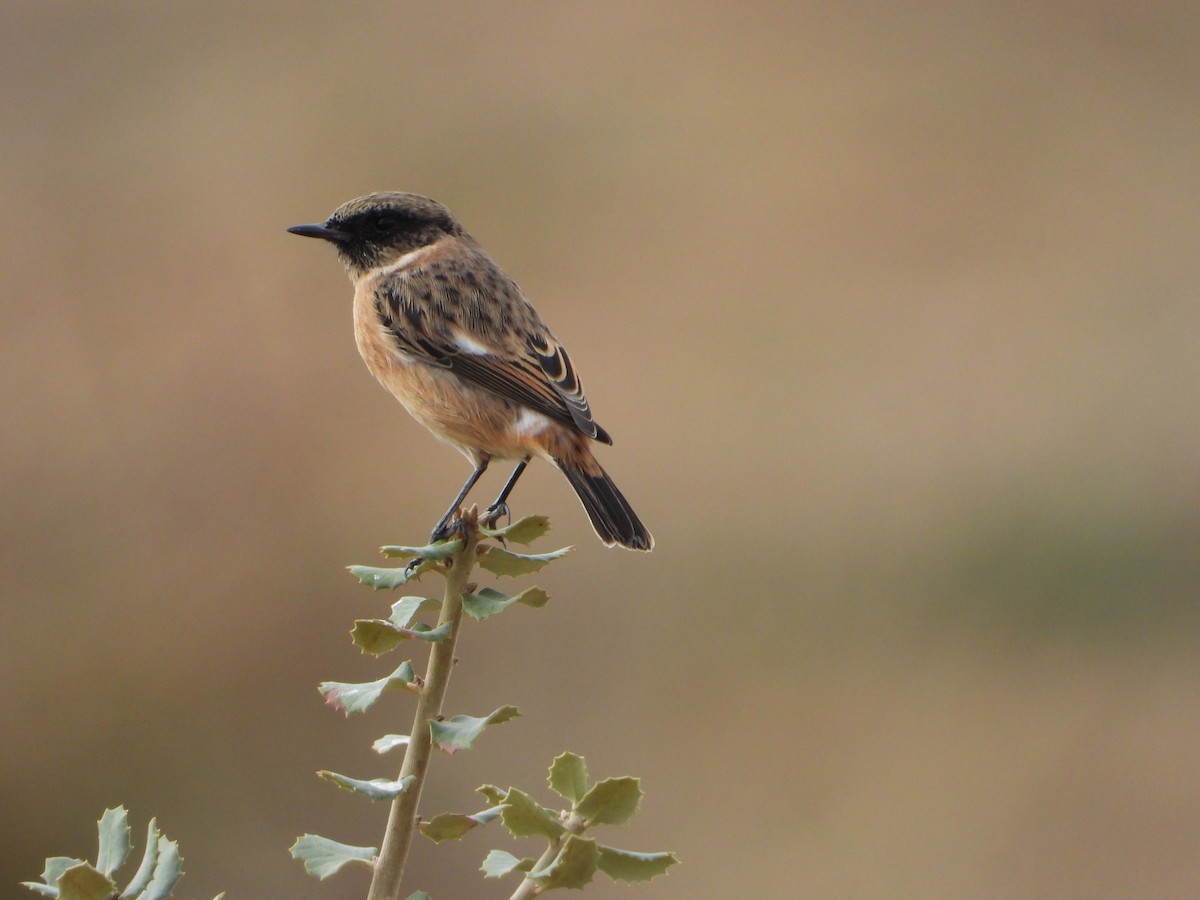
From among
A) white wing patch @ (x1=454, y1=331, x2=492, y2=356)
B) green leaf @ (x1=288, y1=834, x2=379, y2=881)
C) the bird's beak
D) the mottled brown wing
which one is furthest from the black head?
green leaf @ (x1=288, y1=834, x2=379, y2=881)

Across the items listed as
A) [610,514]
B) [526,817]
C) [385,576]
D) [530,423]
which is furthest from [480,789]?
[530,423]

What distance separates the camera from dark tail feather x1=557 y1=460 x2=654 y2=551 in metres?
2.75

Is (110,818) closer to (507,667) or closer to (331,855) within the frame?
(331,855)

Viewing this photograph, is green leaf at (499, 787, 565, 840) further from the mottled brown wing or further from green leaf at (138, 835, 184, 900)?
the mottled brown wing

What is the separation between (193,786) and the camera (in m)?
5.80

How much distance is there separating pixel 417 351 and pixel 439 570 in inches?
85.3

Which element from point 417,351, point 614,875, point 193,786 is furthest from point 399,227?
point 193,786

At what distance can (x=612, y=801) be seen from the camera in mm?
1025

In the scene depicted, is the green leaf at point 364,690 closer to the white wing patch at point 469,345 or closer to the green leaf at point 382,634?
the green leaf at point 382,634

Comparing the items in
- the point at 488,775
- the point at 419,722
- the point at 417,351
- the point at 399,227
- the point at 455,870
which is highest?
the point at 399,227

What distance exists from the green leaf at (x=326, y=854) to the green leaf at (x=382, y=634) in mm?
170

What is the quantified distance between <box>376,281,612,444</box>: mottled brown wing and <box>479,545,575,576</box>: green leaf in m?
1.82

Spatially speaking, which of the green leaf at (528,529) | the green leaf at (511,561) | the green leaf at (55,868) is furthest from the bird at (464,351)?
the green leaf at (55,868)

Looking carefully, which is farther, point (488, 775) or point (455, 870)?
point (488, 775)
